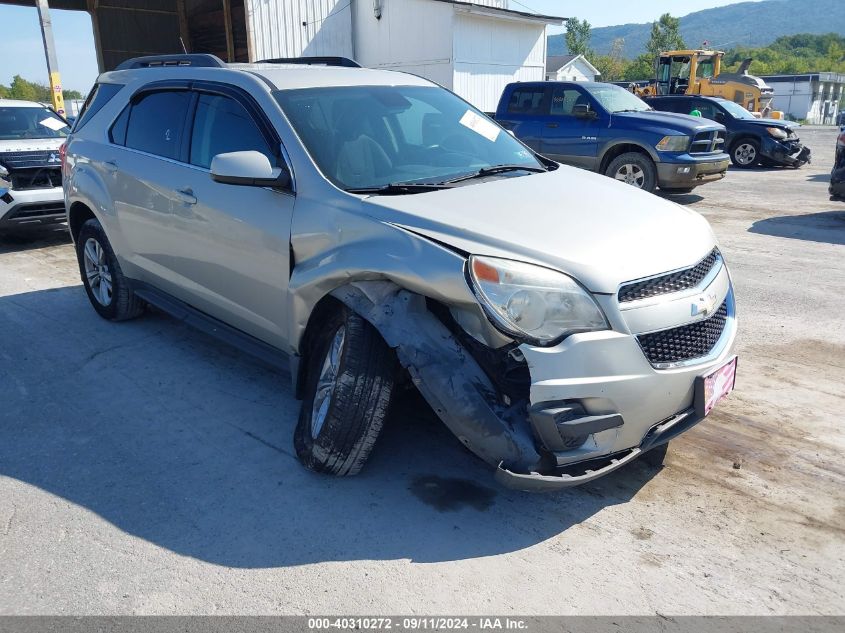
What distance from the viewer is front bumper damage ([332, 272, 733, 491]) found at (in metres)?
2.66

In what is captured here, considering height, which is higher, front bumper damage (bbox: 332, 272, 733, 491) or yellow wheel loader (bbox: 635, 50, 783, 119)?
yellow wheel loader (bbox: 635, 50, 783, 119)

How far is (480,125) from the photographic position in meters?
4.42

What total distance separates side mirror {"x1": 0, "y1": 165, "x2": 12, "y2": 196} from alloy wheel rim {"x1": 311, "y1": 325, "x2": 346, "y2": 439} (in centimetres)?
705

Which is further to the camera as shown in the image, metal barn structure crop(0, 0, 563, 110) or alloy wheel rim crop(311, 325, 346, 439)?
metal barn structure crop(0, 0, 563, 110)

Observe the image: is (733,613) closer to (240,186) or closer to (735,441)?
(735,441)

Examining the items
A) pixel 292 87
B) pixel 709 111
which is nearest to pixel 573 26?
pixel 709 111

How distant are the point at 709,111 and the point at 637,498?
15.3m

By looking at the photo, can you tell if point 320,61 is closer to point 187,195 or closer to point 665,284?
point 187,195

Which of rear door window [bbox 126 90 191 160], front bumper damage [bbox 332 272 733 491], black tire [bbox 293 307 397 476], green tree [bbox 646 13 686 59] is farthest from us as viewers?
green tree [bbox 646 13 686 59]

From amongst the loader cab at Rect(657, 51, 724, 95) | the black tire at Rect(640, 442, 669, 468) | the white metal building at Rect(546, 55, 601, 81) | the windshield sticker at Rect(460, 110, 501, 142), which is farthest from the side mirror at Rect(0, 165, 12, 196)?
the white metal building at Rect(546, 55, 601, 81)

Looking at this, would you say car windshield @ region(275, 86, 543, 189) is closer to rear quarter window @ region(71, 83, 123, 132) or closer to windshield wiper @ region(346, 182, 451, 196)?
windshield wiper @ region(346, 182, 451, 196)

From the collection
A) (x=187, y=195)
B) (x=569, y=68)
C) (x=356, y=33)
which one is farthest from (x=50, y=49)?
(x=569, y=68)

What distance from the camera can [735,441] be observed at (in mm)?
3691

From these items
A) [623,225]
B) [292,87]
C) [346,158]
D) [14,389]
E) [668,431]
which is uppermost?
[292,87]
